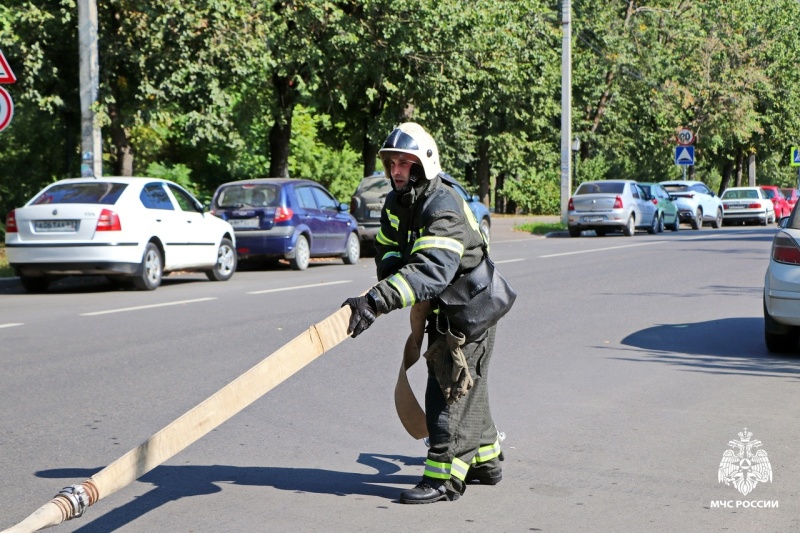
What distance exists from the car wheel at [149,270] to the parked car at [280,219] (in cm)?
388

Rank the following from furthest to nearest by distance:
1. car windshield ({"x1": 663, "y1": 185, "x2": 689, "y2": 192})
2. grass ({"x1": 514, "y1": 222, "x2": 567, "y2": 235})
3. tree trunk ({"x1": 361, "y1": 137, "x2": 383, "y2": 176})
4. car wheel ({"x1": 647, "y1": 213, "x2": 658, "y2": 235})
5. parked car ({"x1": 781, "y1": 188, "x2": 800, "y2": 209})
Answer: parked car ({"x1": 781, "y1": 188, "x2": 800, "y2": 209})
car windshield ({"x1": 663, "y1": 185, "x2": 689, "y2": 192})
grass ({"x1": 514, "y1": 222, "x2": 567, "y2": 235})
car wheel ({"x1": 647, "y1": 213, "x2": 658, "y2": 235})
tree trunk ({"x1": 361, "y1": 137, "x2": 383, "y2": 176})

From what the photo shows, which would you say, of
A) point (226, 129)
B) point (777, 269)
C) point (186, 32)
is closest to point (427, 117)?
point (226, 129)

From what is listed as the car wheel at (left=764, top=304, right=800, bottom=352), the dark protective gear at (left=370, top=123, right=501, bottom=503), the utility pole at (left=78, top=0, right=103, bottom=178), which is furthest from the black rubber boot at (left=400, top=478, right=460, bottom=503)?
the utility pole at (left=78, top=0, right=103, bottom=178)

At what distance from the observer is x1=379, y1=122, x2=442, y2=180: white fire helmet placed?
519cm

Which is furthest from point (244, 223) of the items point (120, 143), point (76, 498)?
point (76, 498)

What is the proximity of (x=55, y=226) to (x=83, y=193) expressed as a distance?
705 mm

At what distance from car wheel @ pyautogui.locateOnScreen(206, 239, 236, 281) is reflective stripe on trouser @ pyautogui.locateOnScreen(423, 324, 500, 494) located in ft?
44.5

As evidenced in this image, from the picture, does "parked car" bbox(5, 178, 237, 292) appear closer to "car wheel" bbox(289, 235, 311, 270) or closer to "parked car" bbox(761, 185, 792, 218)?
"car wheel" bbox(289, 235, 311, 270)

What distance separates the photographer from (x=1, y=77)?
14086mm

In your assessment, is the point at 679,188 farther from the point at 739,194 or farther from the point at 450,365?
the point at 450,365

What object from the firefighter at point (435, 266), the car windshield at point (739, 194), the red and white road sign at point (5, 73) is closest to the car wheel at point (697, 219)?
the car windshield at point (739, 194)

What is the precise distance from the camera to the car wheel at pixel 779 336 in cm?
995

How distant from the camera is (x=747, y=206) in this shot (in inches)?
1781

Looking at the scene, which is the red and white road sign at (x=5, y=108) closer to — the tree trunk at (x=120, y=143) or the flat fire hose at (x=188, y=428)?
the tree trunk at (x=120, y=143)
